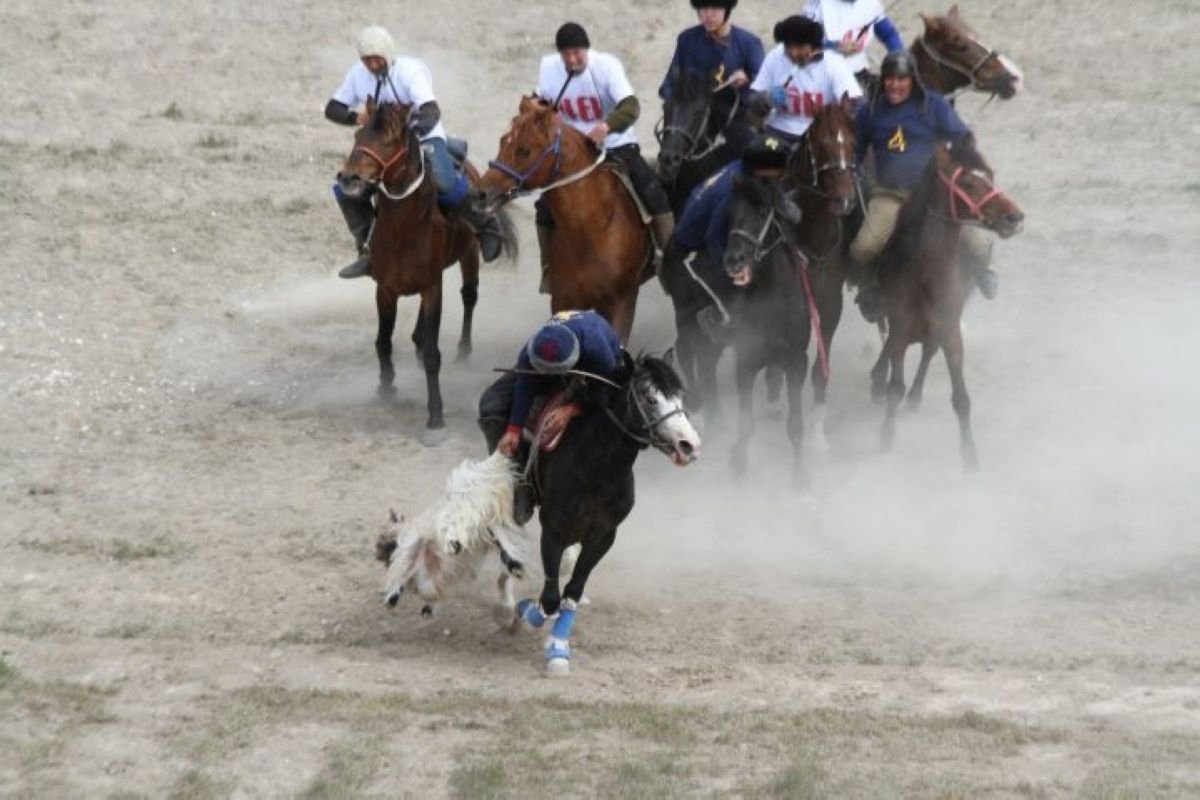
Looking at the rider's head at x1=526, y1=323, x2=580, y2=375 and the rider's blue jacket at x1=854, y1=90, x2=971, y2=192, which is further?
the rider's blue jacket at x1=854, y1=90, x2=971, y2=192

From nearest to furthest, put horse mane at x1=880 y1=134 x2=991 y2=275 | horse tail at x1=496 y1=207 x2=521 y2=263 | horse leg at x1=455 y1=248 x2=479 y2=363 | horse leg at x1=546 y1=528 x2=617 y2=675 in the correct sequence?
horse leg at x1=546 y1=528 x2=617 y2=675, horse mane at x1=880 y1=134 x2=991 y2=275, horse tail at x1=496 y1=207 x2=521 y2=263, horse leg at x1=455 y1=248 x2=479 y2=363

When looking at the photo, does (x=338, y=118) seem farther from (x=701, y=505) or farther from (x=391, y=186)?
(x=701, y=505)

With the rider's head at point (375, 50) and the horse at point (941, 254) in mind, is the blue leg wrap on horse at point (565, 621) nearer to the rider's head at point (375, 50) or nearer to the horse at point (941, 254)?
the horse at point (941, 254)

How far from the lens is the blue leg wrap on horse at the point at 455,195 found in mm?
14680

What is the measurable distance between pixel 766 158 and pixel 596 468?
335 centimetres

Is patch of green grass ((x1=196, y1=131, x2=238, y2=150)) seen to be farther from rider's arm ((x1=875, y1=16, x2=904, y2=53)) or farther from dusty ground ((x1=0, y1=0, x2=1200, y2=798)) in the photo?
rider's arm ((x1=875, y1=16, x2=904, y2=53))

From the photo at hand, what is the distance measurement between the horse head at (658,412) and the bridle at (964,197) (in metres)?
4.11

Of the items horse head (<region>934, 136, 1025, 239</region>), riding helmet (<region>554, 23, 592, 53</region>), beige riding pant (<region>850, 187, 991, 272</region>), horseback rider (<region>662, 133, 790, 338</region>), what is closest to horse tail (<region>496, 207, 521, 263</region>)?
riding helmet (<region>554, 23, 592, 53</region>)

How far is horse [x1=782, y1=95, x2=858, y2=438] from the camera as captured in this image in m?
12.9

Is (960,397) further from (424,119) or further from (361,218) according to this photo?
(361,218)

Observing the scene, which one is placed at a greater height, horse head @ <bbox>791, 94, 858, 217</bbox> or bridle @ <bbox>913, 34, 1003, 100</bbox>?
bridle @ <bbox>913, 34, 1003, 100</bbox>

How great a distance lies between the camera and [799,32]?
13.9 metres

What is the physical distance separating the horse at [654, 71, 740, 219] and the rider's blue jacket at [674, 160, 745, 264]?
82 centimetres

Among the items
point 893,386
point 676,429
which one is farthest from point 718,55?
point 676,429
